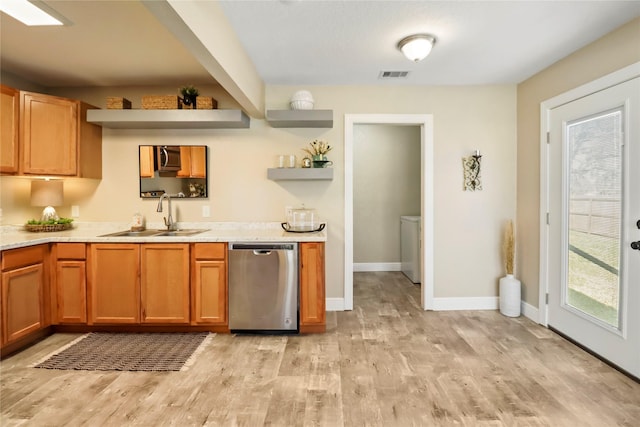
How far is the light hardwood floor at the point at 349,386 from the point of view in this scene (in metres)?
1.92

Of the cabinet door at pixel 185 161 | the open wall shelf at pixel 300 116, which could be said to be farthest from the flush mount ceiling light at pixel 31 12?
the open wall shelf at pixel 300 116

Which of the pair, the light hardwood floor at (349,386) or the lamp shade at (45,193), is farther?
the lamp shade at (45,193)

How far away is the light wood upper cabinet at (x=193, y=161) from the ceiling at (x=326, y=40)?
27.2 inches

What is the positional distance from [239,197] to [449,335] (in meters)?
2.47

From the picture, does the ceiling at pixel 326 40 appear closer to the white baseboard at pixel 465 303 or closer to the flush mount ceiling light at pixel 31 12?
the flush mount ceiling light at pixel 31 12

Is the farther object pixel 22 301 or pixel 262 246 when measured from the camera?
pixel 262 246

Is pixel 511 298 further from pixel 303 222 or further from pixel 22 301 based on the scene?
pixel 22 301

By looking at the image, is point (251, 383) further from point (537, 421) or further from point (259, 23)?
point (259, 23)

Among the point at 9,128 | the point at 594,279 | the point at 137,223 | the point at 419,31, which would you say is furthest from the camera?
the point at 137,223

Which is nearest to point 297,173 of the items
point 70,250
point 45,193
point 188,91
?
point 188,91

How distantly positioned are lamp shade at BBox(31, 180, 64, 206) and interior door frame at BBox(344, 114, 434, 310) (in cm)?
293

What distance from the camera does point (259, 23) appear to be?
2416 mm

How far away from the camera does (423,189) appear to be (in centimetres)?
378

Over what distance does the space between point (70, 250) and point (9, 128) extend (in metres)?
1.18
